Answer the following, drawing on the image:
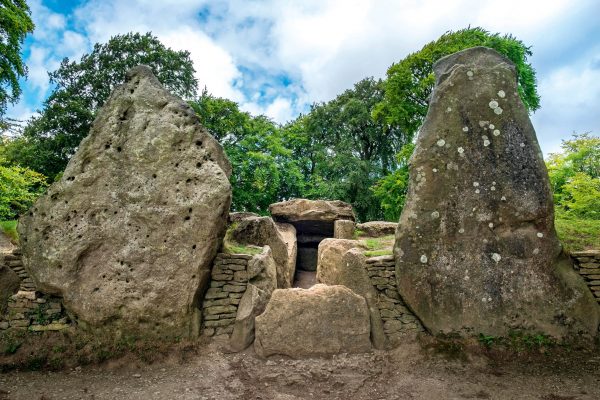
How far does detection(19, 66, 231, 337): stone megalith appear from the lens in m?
6.47

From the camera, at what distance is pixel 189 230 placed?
22.1 feet

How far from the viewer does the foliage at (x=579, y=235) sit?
23.2ft

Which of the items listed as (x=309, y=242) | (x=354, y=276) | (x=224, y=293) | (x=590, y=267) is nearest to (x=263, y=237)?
(x=224, y=293)

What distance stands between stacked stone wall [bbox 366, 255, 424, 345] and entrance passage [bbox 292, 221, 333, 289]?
21.9 ft

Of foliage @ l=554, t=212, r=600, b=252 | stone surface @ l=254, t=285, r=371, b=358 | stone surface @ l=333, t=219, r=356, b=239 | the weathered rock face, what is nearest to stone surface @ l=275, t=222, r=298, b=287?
the weathered rock face

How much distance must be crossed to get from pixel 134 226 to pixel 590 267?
8.00 metres

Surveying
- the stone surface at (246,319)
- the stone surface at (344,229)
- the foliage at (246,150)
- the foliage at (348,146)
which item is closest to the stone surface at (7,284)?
the stone surface at (246,319)

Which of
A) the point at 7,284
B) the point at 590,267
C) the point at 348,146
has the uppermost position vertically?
the point at 348,146

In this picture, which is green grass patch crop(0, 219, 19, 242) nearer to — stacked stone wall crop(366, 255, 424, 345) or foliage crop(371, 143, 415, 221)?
stacked stone wall crop(366, 255, 424, 345)

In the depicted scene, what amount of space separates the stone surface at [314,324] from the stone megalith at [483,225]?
1014 millimetres

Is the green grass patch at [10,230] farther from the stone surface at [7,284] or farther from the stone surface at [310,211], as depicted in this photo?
the stone surface at [310,211]

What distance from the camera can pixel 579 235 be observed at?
24.9 feet

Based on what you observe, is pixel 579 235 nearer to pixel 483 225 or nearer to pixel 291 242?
pixel 483 225

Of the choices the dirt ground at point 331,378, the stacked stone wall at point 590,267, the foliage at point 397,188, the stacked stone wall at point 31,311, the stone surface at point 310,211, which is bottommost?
the dirt ground at point 331,378
